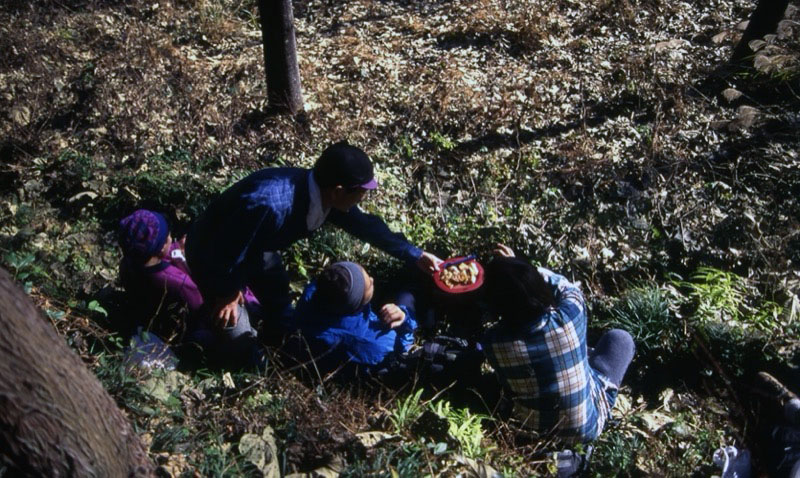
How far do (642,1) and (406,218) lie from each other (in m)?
4.10

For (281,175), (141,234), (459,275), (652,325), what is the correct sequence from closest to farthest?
(281,175)
(141,234)
(459,275)
(652,325)

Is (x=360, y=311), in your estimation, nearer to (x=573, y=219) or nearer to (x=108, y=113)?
(x=573, y=219)

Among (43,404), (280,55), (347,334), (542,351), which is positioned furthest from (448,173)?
(43,404)

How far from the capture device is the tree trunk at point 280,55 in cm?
580

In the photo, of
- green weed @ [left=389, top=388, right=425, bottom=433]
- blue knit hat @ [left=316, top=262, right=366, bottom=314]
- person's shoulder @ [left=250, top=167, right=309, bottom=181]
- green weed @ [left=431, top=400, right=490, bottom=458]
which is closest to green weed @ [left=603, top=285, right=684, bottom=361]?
green weed @ [left=431, top=400, right=490, bottom=458]

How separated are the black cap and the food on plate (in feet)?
3.22

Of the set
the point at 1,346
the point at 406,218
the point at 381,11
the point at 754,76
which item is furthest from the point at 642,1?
the point at 1,346

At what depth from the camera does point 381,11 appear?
7.93 m

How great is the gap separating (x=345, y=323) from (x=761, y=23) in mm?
4944

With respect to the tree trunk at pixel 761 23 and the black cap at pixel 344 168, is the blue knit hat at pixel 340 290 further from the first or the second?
the tree trunk at pixel 761 23

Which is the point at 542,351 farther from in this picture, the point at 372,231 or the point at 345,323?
the point at 372,231

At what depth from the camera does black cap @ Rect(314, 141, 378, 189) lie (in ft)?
11.5

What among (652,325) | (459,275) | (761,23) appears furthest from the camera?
(761,23)

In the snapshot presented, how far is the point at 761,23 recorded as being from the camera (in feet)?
20.3
